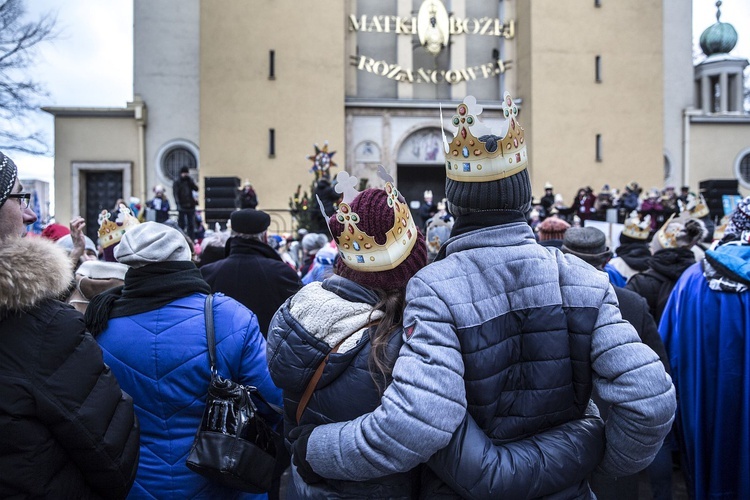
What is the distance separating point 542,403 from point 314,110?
21.3 metres

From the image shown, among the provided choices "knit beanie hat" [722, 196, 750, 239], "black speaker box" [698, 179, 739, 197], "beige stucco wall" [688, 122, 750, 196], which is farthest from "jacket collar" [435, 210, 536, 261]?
"beige stucco wall" [688, 122, 750, 196]

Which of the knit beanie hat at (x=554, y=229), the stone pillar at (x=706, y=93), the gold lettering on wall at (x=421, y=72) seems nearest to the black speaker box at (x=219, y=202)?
the gold lettering on wall at (x=421, y=72)

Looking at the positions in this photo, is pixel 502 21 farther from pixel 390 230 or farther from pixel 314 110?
pixel 390 230

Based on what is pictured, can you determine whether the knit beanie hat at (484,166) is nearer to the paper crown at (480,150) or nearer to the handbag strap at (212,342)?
the paper crown at (480,150)

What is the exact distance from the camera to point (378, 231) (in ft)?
6.68

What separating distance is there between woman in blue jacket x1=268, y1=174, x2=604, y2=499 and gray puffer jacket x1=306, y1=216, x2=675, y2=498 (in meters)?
0.06

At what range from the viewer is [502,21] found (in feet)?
81.0

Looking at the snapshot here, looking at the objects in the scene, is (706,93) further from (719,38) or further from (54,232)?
(54,232)

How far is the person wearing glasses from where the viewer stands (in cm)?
183

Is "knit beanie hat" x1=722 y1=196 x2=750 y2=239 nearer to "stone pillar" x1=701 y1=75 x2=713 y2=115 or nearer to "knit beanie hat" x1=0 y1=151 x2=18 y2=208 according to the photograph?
"knit beanie hat" x1=0 y1=151 x2=18 y2=208

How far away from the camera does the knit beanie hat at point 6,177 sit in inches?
77.7

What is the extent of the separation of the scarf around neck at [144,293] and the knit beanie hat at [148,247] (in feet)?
0.12

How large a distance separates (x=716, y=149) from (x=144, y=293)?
29268 millimetres

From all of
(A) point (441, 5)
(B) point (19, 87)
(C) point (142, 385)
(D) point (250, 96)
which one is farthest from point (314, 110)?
(C) point (142, 385)
